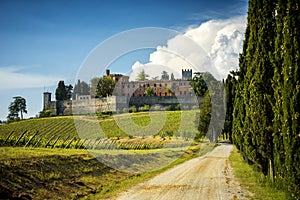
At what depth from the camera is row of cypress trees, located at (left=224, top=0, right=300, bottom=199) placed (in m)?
10.8

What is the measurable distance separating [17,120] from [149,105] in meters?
28.3

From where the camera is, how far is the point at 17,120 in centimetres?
7050

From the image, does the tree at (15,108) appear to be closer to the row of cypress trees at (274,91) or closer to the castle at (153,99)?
the castle at (153,99)

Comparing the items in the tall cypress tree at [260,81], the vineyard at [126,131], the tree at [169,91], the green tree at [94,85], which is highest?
the tree at [169,91]

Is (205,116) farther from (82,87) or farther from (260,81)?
(260,81)

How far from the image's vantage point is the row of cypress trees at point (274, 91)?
1082 cm

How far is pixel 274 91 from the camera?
1507 centimetres

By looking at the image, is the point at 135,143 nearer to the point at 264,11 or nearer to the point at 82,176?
the point at 82,176

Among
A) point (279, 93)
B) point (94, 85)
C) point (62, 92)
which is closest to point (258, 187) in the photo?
point (279, 93)

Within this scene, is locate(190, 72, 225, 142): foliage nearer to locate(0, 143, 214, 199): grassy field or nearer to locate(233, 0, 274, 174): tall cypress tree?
locate(0, 143, 214, 199): grassy field

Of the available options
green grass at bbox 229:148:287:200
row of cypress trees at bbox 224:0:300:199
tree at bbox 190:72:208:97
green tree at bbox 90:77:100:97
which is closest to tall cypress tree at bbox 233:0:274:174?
row of cypress trees at bbox 224:0:300:199

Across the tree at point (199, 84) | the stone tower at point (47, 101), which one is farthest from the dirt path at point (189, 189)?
the stone tower at point (47, 101)

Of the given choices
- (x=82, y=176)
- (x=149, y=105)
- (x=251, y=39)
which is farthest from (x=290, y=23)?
(x=149, y=105)

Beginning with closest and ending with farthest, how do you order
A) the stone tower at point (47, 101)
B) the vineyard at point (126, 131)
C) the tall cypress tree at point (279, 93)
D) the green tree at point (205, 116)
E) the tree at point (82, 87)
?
the tall cypress tree at point (279, 93) → the tree at point (82, 87) → the vineyard at point (126, 131) → the green tree at point (205, 116) → the stone tower at point (47, 101)
